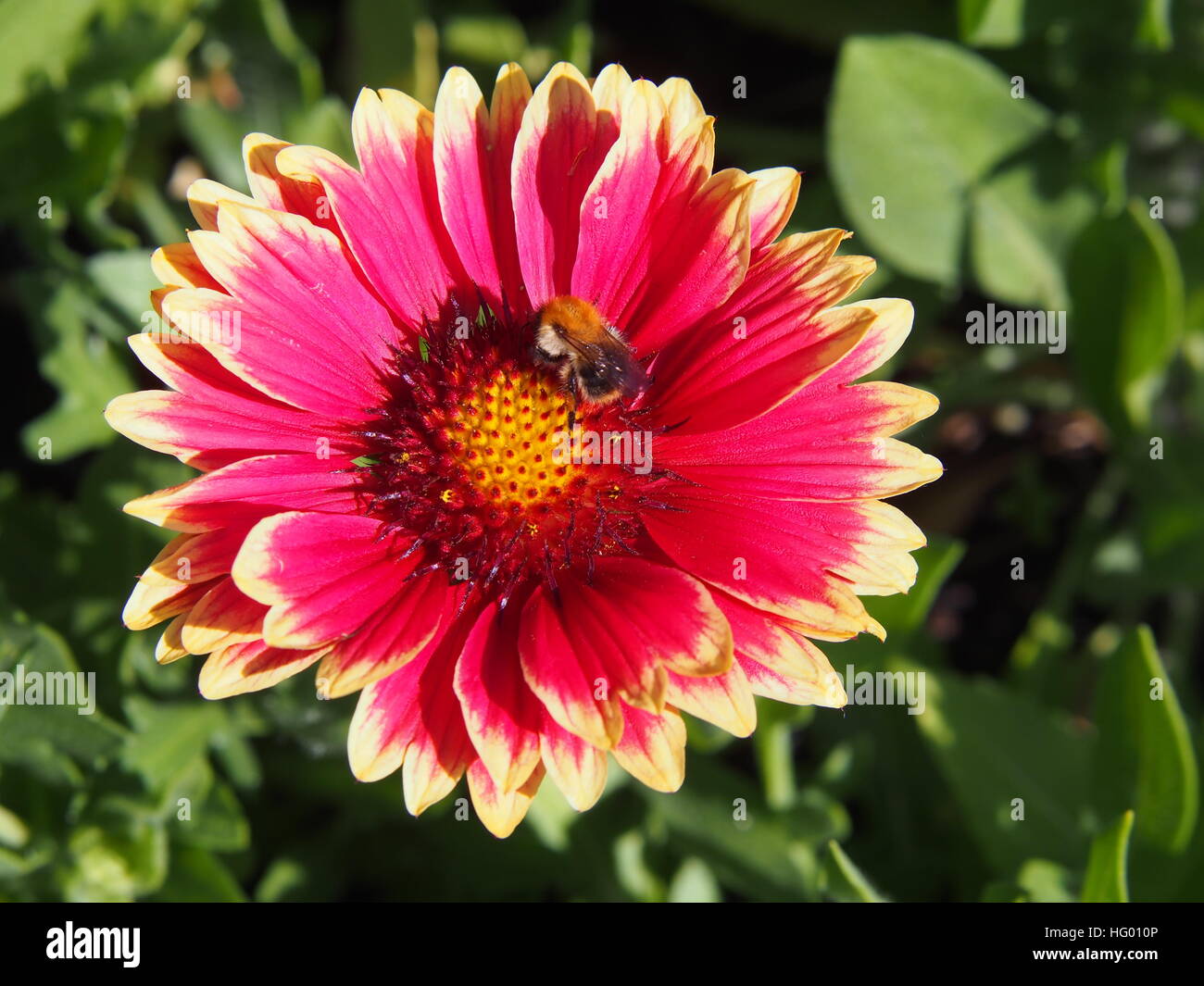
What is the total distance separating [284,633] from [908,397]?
94 cm

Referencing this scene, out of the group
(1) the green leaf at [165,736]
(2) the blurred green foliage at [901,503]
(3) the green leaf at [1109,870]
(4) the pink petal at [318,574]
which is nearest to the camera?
(4) the pink petal at [318,574]

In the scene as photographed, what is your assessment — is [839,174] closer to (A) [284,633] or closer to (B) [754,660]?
(B) [754,660]

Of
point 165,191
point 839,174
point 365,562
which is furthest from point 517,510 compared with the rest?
point 165,191

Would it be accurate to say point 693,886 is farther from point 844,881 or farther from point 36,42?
point 36,42

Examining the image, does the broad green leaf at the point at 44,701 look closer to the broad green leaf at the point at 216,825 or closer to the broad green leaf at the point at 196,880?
the broad green leaf at the point at 216,825

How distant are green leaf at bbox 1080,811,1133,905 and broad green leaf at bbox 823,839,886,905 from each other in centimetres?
38

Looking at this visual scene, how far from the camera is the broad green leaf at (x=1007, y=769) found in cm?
246

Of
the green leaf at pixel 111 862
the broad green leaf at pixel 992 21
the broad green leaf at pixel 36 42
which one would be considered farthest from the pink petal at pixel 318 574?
the broad green leaf at pixel 992 21

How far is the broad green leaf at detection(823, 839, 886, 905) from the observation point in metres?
1.90

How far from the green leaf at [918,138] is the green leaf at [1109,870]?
4.57 feet

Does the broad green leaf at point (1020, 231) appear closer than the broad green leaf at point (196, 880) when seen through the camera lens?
No

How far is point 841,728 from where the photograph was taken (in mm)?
2809

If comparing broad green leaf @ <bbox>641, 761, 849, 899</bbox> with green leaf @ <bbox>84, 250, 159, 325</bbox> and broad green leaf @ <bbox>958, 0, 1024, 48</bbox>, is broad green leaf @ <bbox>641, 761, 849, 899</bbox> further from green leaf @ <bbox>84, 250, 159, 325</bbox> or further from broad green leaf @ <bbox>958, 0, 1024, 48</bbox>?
broad green leaf @ <bbox>958, 0, 1024, 48</bbox>

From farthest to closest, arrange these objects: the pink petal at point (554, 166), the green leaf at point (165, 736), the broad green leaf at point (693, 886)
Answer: the broad green leaf at point (693, 886) → the green leaf at point (165, 736) → the pink petal at point (554, 166)
